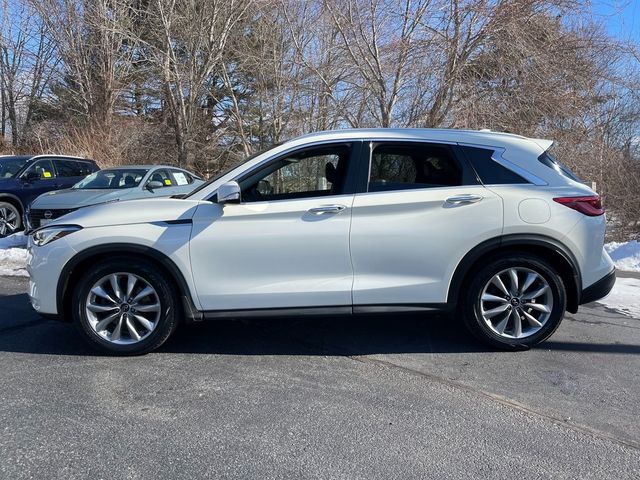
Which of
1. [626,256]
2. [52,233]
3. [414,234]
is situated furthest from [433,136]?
[626,256]

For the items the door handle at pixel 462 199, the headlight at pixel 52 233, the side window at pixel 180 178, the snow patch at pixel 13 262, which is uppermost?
the side window at pixel 180 178

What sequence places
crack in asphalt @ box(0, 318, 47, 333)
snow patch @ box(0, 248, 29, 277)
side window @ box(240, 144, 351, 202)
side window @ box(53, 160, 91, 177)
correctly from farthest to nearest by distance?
side window @ box(53, 160, 91, 177)
snow patch @ box(0, 248, 29, 277)
crack in asphalt @ box(0, 318, 47, 333)
side window @ box(240, 144, 351, 202)

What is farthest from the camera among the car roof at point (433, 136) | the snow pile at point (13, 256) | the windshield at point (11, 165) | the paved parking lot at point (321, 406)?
the windshield at point (11, 165)

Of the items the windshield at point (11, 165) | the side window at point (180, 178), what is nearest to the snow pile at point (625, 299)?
the side window at point (180, 178)

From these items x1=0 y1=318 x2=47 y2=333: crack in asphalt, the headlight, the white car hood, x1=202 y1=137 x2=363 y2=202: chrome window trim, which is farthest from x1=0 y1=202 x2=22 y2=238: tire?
x1=202 y1=137 x2=363 y2=202: chrome window trim

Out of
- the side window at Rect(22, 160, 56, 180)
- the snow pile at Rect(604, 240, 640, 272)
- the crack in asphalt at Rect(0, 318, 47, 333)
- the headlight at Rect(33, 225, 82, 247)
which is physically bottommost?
the snow pile at Rect(604, 240, 640, 272)

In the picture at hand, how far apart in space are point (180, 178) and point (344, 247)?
836 cm

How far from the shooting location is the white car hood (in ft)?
13.9

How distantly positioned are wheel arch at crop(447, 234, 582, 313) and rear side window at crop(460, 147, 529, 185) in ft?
1.55

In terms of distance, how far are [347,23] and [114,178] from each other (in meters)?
6.26

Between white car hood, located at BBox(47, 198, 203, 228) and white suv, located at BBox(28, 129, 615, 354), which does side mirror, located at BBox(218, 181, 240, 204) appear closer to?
white suv, located at BBox(28, 129, 615, 354)

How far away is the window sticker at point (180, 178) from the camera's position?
1158cm

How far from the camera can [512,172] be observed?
14.3 feet

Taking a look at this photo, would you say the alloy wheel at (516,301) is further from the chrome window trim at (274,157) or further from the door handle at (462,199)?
the chrome window trim at (274,157)
